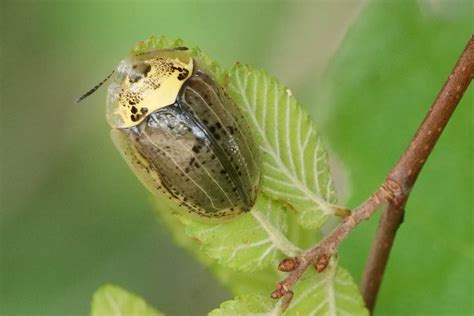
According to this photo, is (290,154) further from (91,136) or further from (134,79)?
(91,136)

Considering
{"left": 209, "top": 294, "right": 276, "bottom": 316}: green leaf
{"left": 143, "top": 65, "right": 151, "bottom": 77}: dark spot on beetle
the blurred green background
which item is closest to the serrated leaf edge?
{"left": 209, "top": 294, "right": 276, "bottom": 316}: green leaf

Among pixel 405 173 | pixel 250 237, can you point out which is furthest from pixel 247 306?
pixel 405 173

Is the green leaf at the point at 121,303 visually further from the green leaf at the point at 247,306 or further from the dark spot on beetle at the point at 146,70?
the dark spot on beetle at the point at 146,70

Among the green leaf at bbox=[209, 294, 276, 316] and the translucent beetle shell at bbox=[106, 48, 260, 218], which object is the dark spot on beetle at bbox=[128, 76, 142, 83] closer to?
the translucent beetle shell at bbox=[106, 48, 260, 218]

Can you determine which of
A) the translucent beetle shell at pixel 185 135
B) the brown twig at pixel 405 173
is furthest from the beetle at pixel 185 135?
the brown twig at pixel 405 173

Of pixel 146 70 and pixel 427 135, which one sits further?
pixel 146 70

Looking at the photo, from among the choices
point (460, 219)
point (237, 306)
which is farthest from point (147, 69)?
point (460, 219)
